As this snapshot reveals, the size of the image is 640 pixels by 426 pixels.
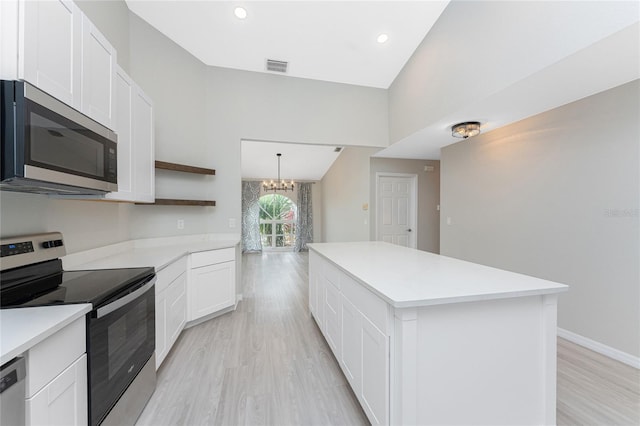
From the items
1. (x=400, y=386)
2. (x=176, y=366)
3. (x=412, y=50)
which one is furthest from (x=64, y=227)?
(x=412, y=50)

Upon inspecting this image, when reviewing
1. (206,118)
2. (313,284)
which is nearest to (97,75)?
(206,118)

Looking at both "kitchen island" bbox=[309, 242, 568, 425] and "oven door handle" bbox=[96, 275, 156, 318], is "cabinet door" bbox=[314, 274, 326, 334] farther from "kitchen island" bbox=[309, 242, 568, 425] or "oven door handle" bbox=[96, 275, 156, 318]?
"oven door handle" bbox=[96, 275, 156, 318]

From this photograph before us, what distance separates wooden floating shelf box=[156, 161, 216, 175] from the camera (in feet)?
8.80

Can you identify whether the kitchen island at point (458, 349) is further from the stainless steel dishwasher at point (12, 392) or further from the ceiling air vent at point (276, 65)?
the ceiling air vent at point (276, 65)

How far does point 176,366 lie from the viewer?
201 cm

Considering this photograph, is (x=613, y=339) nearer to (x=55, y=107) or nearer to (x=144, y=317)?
(x=144, y=317)

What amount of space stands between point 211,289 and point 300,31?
3132 millimetres

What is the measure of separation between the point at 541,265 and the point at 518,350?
2059 millimetres

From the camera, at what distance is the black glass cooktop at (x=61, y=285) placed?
1.11 m

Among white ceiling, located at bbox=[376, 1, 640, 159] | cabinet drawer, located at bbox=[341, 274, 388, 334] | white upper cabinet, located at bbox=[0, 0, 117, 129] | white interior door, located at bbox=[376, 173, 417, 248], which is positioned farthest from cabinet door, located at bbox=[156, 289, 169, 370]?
white interior door, located at bbox=[376, 173, 417, 248]

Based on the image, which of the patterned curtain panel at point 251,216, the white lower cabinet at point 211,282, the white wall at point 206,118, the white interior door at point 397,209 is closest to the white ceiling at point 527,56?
the white wall at point 206,118

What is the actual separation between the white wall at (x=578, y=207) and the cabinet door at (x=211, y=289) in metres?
3.41

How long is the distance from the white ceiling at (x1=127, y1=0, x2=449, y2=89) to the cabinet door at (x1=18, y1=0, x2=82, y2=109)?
1.70 meters

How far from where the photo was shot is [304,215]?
885cm
